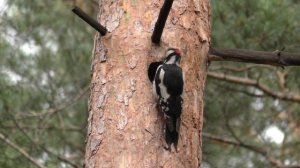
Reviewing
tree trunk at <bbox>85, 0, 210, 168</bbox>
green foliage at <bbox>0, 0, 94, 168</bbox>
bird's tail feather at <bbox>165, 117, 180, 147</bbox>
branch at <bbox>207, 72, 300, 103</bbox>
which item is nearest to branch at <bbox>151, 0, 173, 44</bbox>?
tree trunk at <bbox>85, 0, 210, 168</bbox>

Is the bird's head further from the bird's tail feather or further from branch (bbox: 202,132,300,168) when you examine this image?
branch (bbox: 202,132,300,168)

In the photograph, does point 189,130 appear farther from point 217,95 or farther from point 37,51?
point 37,51

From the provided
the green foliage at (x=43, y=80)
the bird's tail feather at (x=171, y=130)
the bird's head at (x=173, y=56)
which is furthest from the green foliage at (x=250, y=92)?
the bird's tail feather at (x=171, y=130)

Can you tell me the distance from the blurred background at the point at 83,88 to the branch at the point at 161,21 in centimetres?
186

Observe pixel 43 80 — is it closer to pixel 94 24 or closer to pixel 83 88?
pixel 83 88

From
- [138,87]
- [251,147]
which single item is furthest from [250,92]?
[138,87]

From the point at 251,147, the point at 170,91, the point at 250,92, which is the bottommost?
the point at 251,147

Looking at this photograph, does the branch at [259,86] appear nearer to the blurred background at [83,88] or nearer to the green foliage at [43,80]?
the blurred background at [83,88]

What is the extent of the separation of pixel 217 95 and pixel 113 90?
2.64 m

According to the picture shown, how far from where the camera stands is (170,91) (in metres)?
2.09

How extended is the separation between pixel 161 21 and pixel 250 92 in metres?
2.97

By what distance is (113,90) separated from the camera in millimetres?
2154

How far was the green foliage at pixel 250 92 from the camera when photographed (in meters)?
3.96

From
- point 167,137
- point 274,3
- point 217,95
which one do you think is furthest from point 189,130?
point 217,95
